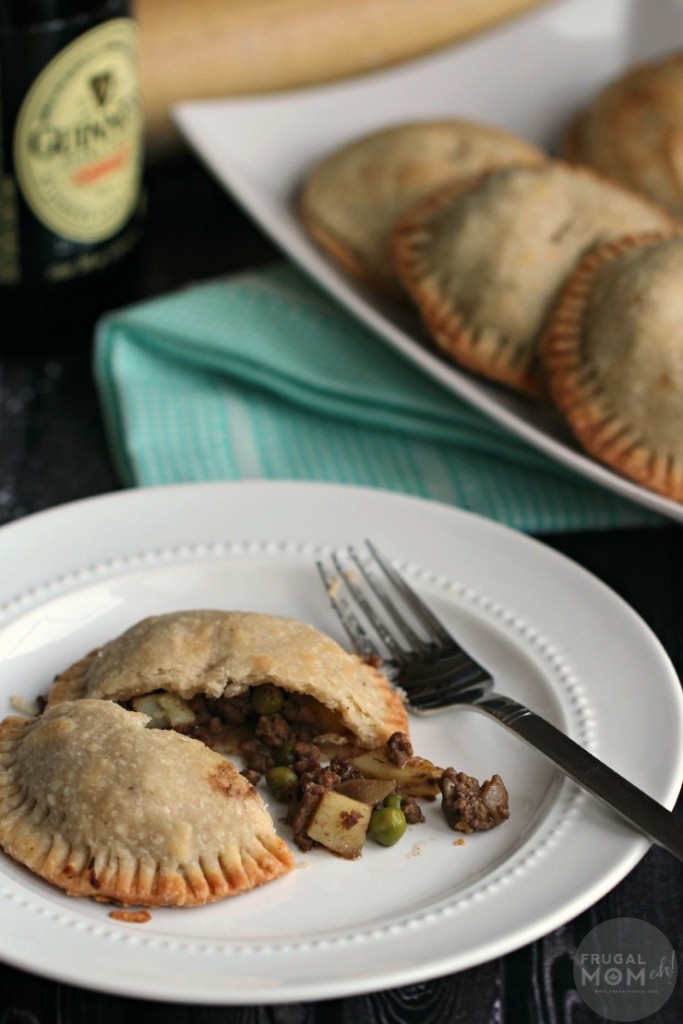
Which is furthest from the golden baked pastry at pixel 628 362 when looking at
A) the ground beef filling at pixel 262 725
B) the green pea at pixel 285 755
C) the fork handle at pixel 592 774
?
the green pea at pixel 285 755

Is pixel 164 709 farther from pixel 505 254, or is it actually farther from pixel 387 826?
pixel 505 254

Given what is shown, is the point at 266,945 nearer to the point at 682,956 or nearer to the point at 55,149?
Answer: the point at 682,956

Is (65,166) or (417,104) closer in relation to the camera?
(65,166)

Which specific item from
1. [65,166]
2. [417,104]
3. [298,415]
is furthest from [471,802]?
[417,104]

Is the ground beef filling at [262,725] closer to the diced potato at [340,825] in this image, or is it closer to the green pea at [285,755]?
the green pea at [285,755]

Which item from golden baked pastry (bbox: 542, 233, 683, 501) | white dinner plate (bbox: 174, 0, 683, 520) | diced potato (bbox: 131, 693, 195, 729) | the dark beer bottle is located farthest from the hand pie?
the dark beer bottle

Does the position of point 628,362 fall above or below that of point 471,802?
above

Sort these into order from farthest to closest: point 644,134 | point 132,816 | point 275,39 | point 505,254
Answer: point 275,39
point 644,134
point 505,254
point 132,816

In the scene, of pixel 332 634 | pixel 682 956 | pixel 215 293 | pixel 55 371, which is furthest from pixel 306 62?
pixel 682 956
